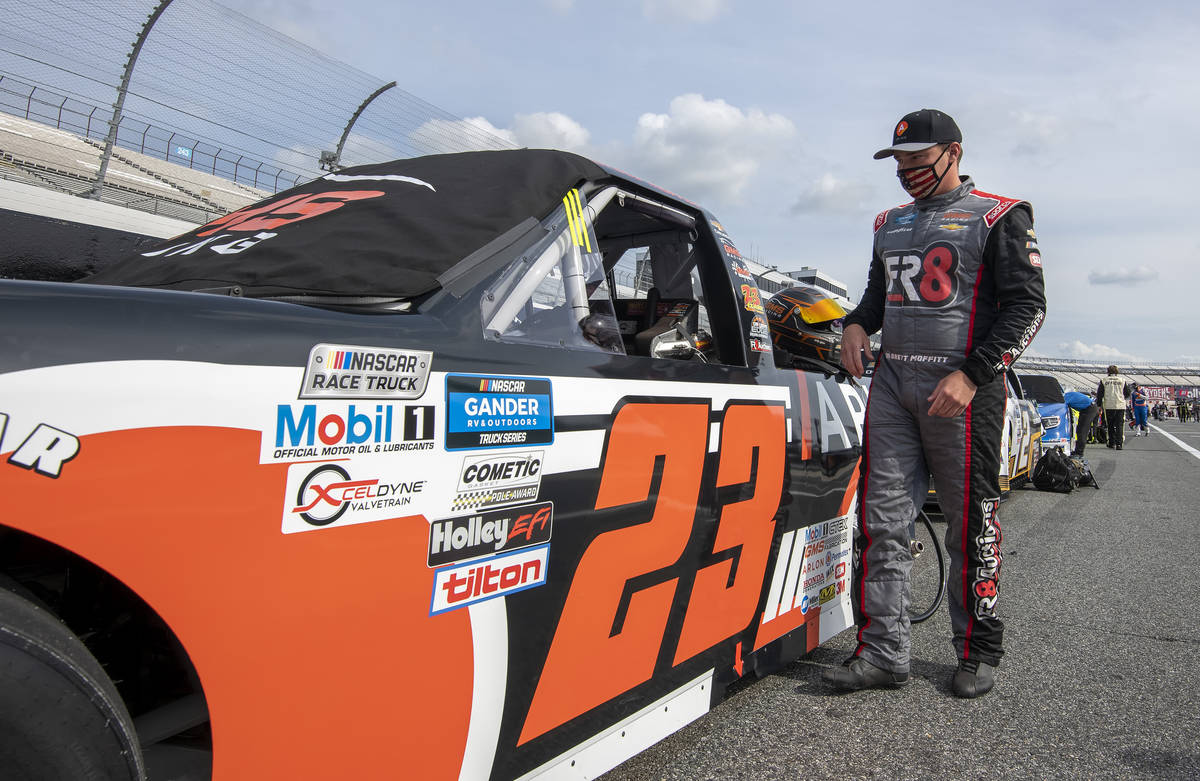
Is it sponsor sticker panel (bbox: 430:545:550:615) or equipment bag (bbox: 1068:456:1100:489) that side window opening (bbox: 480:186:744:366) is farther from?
equipment bag (bbox: 1068:456:1100:489)

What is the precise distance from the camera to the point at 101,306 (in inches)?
38.7

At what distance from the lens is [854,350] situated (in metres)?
3.03

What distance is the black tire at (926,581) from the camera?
143 inches

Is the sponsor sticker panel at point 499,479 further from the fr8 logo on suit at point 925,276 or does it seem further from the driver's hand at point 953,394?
the fr8 logo on suit at point 925,276

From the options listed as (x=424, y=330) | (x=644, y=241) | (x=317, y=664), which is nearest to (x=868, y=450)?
(x=644, y=241)

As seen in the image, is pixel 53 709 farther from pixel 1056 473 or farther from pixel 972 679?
pixel 1056 473

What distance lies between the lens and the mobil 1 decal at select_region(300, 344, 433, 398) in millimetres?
1154

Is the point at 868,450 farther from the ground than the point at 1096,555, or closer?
farther from the ground

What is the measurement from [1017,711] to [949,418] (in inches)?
40.2

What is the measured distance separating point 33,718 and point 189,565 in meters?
0.22

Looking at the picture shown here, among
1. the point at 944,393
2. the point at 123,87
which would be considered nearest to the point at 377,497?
the point at 944,393

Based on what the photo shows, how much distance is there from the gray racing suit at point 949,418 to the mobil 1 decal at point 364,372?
202 centimetres

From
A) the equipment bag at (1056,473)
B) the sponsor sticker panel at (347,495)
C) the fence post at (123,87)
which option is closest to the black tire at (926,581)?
the sponsor sticker panel at (347,495)

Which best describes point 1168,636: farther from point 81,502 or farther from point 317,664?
point 81,502
